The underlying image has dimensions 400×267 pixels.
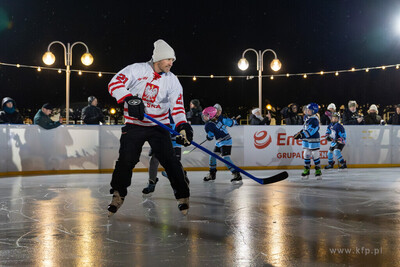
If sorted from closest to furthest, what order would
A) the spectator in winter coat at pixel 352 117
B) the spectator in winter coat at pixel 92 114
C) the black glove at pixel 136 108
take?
1. the black glove at pixel 136 108
2. the spectator in winter coat at pixel 92 114
3. the spectator in winter coat at pixel 352 117

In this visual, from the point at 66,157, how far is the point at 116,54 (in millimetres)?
16047

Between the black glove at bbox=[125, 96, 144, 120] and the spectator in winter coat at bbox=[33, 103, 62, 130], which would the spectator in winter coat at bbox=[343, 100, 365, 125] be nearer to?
the spectator in winter coat at bbox=[33, 103, 62, 130]

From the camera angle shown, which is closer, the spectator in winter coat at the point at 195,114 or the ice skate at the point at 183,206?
the ice skate at the point at 183,206

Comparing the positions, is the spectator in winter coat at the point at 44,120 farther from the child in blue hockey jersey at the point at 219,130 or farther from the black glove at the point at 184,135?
the black glove at the point at 184,135

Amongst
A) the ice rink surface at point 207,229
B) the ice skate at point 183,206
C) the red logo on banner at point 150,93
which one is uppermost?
the red logo on banner at point 150,93

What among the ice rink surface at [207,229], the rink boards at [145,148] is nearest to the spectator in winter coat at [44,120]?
the rink boards at [145,148]

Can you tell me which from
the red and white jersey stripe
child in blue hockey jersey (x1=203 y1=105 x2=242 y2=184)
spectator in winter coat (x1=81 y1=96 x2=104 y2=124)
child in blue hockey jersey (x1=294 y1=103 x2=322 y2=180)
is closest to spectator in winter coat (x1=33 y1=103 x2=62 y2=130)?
spectator in winter coat (x1=81 y1=96 x2=104 y2=124)

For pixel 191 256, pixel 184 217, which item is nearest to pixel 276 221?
pixel 184 217

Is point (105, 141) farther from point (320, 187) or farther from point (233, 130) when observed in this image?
point (320, 187)

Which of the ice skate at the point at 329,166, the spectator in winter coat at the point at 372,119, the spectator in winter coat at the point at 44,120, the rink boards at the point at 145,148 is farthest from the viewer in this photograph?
the spectator in winter coat at the point at 372,119

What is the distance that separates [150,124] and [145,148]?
7.20m

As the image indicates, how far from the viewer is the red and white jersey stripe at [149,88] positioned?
16.0 feet

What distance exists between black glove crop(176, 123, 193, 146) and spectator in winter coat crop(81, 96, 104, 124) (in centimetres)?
737

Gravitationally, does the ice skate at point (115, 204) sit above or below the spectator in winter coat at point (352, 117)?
below
